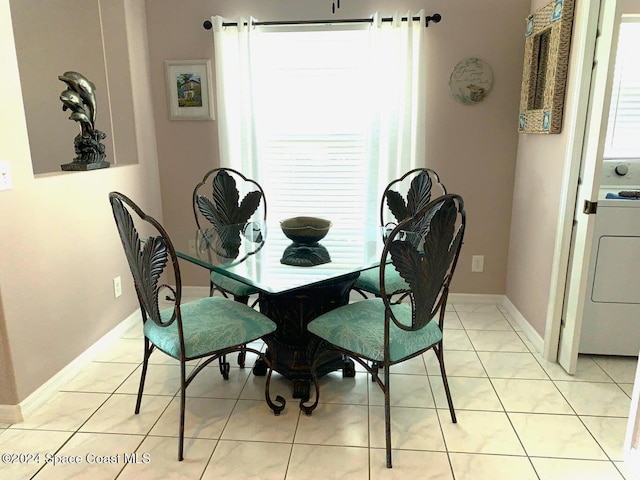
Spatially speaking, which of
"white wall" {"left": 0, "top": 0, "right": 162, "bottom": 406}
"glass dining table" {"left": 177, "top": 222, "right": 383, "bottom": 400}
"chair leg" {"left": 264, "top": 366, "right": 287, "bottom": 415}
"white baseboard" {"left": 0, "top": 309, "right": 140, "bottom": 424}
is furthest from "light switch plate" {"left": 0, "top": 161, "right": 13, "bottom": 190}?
"chair leg" {"left": 264, "top": 366, "right": 287, "bottom": 415}

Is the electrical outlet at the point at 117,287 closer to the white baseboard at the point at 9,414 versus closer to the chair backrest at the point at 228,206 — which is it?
the chair backrest at the point at 228,206

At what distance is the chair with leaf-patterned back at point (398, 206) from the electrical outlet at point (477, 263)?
28.9 inches

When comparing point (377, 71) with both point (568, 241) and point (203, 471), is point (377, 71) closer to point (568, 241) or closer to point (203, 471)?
point (568, 241)

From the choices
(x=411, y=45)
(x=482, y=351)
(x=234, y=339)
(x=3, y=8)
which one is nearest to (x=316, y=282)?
(x=234, y=339)

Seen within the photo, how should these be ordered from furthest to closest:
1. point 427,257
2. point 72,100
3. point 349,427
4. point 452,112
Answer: point 452,112 < point 72,100 < point 349,427 < point 427,257

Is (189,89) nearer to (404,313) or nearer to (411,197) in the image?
(411,197)

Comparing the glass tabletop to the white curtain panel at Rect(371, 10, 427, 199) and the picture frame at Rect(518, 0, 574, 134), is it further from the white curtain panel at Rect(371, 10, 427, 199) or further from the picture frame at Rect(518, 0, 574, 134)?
the picture frame at Rect(518, 0, 574, 134)

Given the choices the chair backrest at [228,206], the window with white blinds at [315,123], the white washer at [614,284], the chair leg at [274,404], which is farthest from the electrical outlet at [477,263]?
the chair leg at [274,404]

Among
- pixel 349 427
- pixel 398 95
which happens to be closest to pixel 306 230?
pixel 349 427

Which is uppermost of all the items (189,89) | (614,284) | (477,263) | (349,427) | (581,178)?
(189,89)

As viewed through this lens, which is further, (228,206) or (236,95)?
(236,95)

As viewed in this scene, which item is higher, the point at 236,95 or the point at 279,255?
the point at 236,95

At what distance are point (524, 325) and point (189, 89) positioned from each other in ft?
9.34

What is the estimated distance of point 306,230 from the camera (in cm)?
241
